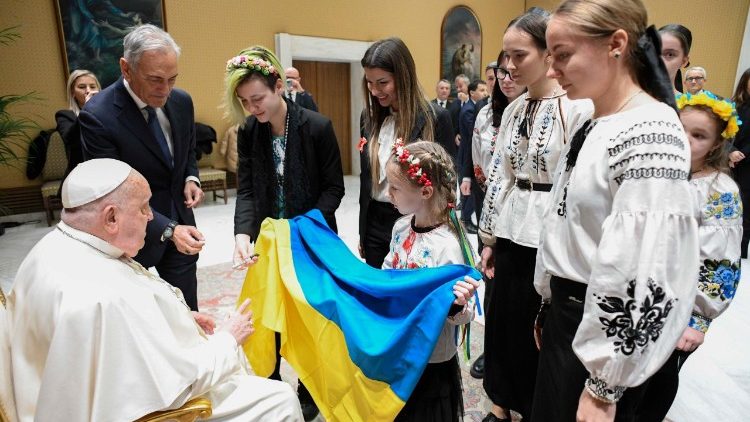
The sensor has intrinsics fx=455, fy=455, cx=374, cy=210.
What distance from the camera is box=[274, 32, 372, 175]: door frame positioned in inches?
327

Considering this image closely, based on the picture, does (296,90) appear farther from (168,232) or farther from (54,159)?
(168,232)

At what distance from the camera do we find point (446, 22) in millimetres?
10648

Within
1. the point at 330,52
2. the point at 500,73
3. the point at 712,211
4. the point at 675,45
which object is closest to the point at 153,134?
the point at 500,73

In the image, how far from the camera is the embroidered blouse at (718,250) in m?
1.60

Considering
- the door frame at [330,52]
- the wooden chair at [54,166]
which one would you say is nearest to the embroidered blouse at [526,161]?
the door frame at [330,52]

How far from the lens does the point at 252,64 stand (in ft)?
6.66

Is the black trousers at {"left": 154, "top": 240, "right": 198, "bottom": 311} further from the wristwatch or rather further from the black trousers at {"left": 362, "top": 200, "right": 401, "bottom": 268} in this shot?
the black trousers at {"left": 362, "top": 200, "right": 401, "bottom": 268}

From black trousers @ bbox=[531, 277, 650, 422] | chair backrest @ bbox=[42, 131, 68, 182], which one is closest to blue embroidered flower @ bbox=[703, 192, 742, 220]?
black trousers @ bbox=[531, 277, 650, 422]

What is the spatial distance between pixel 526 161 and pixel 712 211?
66cm

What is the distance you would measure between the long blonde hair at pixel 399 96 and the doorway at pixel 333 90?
23.9 feet

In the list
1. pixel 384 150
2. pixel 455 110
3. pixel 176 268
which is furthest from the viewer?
pixel 455 110

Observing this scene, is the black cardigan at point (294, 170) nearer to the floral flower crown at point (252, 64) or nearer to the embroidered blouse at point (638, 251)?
the floral flower crown at point (252, 64)

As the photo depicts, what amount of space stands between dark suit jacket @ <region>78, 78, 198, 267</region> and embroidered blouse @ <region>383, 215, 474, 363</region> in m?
1.16

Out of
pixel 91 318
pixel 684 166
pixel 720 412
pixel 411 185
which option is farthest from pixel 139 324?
pixel 720 412
